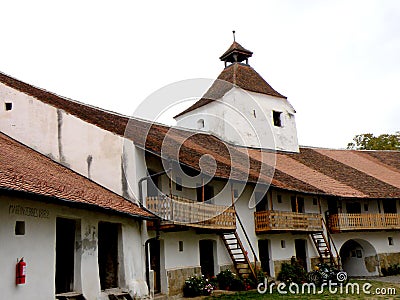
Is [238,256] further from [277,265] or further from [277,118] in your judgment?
[277,118]

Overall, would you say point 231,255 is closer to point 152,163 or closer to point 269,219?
point 269,219

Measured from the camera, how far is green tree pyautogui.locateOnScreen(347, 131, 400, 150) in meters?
43.8

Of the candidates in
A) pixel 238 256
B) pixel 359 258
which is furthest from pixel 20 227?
pixel 359 258

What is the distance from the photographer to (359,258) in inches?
1102

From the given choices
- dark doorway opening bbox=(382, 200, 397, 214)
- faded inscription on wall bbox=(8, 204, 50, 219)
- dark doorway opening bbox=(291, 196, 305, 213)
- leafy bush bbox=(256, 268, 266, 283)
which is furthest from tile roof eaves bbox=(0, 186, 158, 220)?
dark doorway opening bbox=(382, 200, 397, 214)

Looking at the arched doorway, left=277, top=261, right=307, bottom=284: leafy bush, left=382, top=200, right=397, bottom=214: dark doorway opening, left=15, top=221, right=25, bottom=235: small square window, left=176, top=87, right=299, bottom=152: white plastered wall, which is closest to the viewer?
left=15, top=221, right=25, bottom=235: small square window

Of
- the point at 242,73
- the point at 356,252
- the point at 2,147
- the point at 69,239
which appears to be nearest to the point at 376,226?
the point at 356,252

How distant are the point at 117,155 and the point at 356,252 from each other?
59.9 ft

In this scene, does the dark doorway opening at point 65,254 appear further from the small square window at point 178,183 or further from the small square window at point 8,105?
the small square window at point 178,183

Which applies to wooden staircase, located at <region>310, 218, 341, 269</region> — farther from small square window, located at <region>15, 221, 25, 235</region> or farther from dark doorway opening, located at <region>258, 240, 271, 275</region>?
small square window, located at <region>15, 221, 25, 235</region>

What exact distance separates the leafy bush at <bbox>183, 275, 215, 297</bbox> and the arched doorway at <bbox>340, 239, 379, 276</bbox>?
42.7 feet

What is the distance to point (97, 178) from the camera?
15.9 m

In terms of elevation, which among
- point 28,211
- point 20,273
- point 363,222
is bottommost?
point 20,273

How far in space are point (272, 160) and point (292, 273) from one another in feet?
26.4
